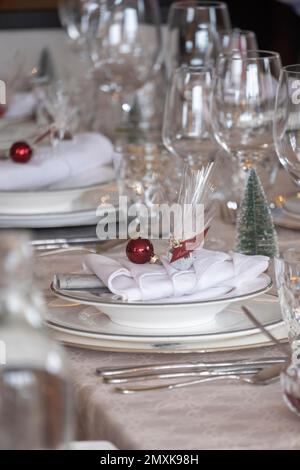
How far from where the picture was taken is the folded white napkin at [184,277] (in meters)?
1.10

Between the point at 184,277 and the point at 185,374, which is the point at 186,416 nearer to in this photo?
the point at 185,374

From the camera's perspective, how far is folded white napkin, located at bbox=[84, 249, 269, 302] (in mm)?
1098

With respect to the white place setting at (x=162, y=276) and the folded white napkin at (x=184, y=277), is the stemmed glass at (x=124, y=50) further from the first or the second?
the folded white napkin at (x=184, y=277)

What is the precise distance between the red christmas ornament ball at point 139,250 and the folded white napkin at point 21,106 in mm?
1610

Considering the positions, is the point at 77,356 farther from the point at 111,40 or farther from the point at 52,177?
the point at 111,40

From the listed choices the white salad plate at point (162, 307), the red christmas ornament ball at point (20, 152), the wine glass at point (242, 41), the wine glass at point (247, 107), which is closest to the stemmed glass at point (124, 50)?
the wine glass at point (242, 41)

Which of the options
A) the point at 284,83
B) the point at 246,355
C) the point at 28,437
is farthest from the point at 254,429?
the point at 284,83

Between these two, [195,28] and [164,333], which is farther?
[195,28]

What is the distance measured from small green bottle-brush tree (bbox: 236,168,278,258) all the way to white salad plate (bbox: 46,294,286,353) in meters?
0.23

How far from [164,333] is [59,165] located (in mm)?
708

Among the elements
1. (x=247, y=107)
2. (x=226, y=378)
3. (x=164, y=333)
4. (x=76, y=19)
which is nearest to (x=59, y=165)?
(x=247, y=107)

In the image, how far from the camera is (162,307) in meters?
1.07

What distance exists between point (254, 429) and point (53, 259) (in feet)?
1.96

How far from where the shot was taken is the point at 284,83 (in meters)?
1.31
